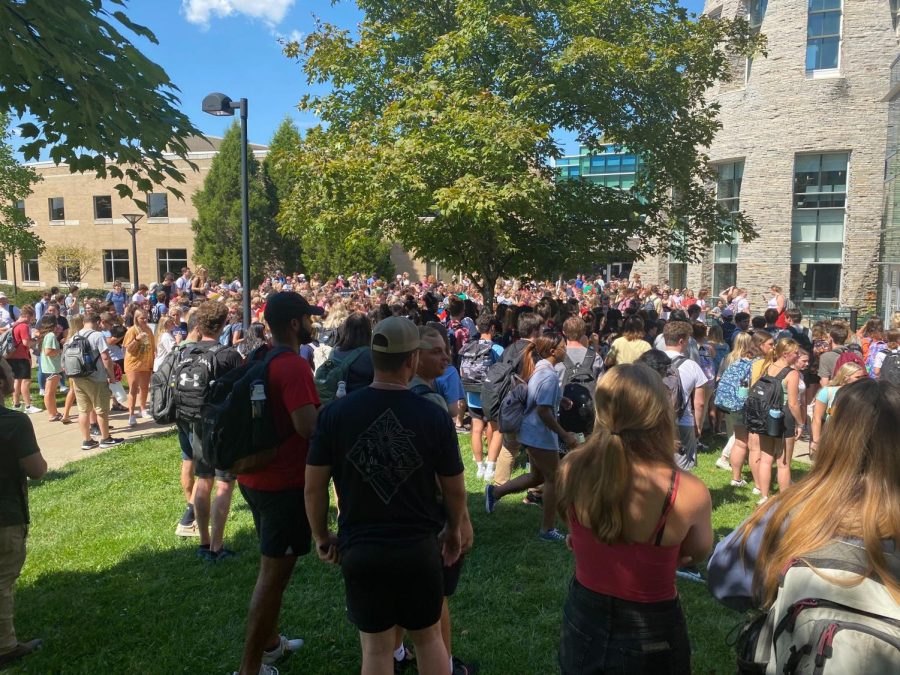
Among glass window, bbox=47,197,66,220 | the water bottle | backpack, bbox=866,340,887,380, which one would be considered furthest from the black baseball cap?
glass window, bbox=47,197,66,220

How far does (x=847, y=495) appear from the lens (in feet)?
5.64

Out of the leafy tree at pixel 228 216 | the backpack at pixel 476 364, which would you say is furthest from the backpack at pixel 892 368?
the leafy tree at pixel 228 216

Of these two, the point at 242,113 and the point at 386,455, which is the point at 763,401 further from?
the point at 242,113

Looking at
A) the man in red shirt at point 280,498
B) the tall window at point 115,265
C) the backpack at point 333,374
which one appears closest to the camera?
the man in red shirt at point 280,498

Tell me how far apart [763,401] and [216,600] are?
16.4ft

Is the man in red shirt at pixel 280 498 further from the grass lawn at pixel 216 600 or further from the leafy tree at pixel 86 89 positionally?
the leafy tree at pixel 86 89

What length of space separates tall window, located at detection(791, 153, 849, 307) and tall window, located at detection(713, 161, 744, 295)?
2.37 m

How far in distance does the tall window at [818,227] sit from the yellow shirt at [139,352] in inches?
1031

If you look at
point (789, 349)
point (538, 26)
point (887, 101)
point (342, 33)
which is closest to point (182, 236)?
point (342, 33)

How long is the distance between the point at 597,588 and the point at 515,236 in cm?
964

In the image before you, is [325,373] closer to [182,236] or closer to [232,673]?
[232,673]

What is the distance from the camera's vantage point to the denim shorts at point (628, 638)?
2.16m

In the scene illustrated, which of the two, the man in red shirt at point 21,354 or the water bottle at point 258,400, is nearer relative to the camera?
the water bottle at point 258,400

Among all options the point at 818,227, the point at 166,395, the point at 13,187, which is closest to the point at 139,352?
the point at 166,395
